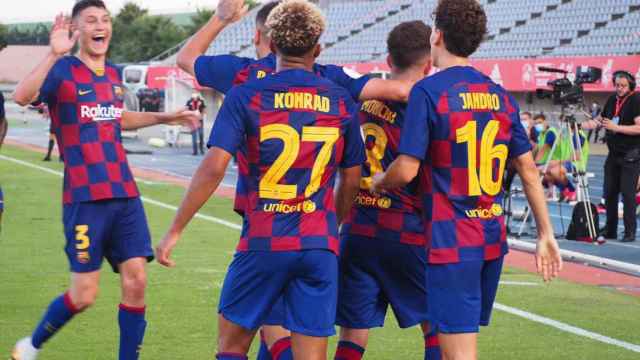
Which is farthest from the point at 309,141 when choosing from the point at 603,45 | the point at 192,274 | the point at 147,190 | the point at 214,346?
the point at 603,45

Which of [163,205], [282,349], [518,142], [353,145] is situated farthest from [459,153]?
[163,205]

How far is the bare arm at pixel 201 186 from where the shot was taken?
5020 millimetres

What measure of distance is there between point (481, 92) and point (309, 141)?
80cm

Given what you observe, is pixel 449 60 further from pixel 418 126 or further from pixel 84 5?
pixel 84 5

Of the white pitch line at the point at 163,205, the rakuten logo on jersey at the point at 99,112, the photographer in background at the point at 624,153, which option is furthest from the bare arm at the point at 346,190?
the white pitch line at the point at 163,205

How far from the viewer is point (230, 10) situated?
19.6 feet

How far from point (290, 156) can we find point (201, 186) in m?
0.41

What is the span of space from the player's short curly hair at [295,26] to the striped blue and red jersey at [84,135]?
81.5 inches

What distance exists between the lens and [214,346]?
798cm

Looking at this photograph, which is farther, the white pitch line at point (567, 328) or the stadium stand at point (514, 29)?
the stadium stand at point (514, 29)

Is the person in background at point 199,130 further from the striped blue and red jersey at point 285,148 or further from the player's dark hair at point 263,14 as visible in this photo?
the striped blue and red jersey at point 285,148

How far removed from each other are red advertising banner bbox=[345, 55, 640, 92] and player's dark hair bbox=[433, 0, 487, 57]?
28504 mm

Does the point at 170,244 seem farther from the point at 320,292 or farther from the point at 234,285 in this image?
the point at 320,292

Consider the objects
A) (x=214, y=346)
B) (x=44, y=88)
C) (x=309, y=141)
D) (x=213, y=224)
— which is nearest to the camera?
(x=309, y=141)
